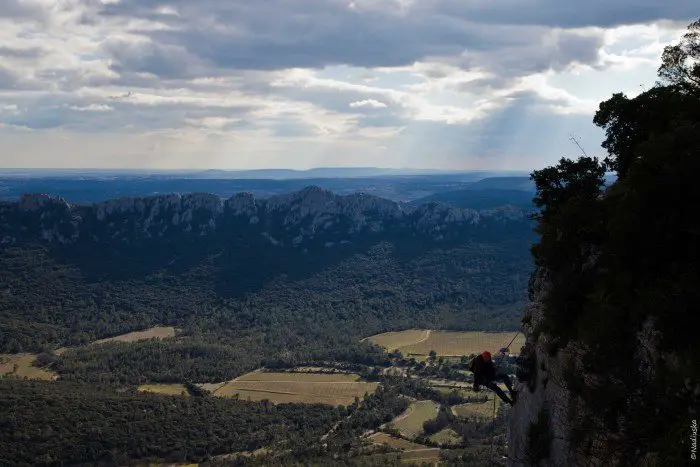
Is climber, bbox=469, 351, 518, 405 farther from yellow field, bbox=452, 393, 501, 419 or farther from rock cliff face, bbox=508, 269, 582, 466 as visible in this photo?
yellow field, bbox=452, 393, 501, 419

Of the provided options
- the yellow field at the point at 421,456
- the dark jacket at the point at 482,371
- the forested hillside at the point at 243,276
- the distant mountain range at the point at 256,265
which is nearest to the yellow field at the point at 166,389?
the forested hillside at the point at 243,276

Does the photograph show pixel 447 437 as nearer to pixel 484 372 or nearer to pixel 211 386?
pixel 211 386

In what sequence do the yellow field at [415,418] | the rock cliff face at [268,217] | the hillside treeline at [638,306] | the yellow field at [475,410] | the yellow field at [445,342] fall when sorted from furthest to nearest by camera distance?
1. the rock cliff face at [268,217]
2. the yellow field at [445,342]
3. the yellow field at [475,410]
4. the yellow field at [415,418]
5. the hillside treeline at [638,306]

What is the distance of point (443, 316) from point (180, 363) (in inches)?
2463

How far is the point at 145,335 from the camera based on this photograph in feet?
465

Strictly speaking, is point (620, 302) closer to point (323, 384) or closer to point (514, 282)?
point (323, 384)

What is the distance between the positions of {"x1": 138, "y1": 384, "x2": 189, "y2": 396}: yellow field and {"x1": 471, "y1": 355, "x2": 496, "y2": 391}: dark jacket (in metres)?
81.6

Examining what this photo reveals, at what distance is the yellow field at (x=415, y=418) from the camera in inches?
3243

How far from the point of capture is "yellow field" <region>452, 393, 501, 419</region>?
86.1 metres

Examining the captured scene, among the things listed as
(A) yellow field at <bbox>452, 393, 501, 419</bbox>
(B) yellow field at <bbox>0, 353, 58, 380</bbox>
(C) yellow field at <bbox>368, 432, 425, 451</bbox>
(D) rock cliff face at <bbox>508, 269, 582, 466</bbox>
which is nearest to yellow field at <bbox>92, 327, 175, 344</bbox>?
(B) yellow field at <bbox>0, 353, 58, 380</bbox>

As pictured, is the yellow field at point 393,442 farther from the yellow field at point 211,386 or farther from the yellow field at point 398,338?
the yellow field at point 398,338

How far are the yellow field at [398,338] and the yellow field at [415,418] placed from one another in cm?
3408

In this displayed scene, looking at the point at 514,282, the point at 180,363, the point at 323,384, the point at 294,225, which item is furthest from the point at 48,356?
the point at 514,282

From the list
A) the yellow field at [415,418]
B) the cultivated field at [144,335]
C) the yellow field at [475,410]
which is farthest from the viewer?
the cultivated field at [144,335]
